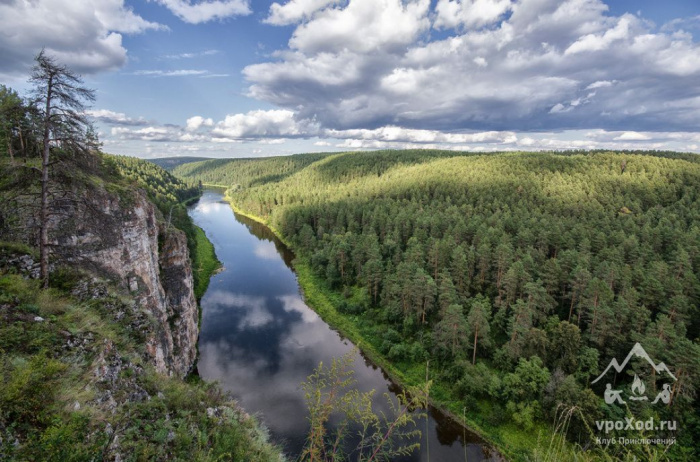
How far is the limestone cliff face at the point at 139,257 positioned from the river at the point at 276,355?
5.59 metres

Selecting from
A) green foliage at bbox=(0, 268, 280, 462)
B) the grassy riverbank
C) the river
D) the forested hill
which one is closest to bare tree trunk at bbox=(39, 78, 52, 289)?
green foliage at bbox=(0, 268, 280, 462)

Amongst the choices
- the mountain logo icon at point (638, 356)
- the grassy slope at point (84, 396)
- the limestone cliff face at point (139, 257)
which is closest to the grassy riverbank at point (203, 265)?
the limestone cliff face at point (139, 257)

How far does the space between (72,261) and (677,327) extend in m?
44.5

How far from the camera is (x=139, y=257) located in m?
20.9

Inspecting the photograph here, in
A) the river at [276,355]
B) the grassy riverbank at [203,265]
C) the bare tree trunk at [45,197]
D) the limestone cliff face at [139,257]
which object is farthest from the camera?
the grassy riverbank at [203,265]

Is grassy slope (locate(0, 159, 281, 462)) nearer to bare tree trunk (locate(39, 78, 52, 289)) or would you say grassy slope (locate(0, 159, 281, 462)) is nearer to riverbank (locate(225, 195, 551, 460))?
bare tree trunk (locate(39, 78, 52, 289))

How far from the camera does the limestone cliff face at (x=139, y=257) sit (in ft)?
56.1

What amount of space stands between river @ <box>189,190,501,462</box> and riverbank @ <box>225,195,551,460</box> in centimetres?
78

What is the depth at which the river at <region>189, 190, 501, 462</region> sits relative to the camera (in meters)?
24.8

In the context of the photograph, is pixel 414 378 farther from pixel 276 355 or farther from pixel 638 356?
pixel 638 356

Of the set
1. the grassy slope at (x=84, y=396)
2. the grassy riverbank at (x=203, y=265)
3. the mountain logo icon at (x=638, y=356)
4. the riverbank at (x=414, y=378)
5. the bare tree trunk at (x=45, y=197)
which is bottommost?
the riverbank at (x=414, y=378)

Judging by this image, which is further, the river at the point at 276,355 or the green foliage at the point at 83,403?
the river at the point at 276,355

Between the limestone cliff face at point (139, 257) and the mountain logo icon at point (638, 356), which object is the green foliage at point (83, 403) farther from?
the mountain logo icon at point (638, 356)

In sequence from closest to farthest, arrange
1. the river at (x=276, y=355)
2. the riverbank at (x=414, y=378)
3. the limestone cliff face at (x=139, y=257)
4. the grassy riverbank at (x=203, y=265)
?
the limestone cliff face at (x=139, y=257) → the riverbank at (x=414, y=378) → the river at (x=276, y=355) → the grassy riverbank at (x=203, y=265)
